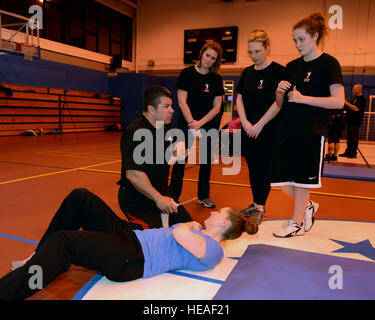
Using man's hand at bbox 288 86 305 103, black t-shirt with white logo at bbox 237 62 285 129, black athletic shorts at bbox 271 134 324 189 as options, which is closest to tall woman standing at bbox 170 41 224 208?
black t-shirt with white logo at bbox 237 62 285 129

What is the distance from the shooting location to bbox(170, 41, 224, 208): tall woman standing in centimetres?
Result: 338

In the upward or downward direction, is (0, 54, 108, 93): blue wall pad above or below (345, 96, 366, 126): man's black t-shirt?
above

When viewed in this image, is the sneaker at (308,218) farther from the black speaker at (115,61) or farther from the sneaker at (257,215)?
the black speaker at (115,61)

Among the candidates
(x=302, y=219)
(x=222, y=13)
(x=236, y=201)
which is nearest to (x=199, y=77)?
(x=236, y=201)

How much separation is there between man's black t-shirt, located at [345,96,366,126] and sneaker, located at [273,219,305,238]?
6177mm

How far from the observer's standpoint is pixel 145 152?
2.30 meters

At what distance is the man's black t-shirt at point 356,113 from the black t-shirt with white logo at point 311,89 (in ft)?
19.5

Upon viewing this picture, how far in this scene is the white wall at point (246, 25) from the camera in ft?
43.7

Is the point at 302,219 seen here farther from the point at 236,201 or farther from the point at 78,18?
the point at 78,18

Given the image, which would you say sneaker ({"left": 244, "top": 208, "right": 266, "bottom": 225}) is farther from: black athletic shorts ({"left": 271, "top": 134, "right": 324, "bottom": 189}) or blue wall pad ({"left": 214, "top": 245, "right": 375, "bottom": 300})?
blue wall pad ({"left": 214, "top": 245, "right": 375, "bottom": 300})

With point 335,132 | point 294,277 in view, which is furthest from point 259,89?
point 335,132

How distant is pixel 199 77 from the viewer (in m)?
3.46

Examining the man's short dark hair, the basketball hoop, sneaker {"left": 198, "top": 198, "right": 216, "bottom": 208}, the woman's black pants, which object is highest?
the basketball hoop

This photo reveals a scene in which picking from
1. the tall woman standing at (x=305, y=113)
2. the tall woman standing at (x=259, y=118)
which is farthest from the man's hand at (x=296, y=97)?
the tall woman standing at (x=259, y=118)
